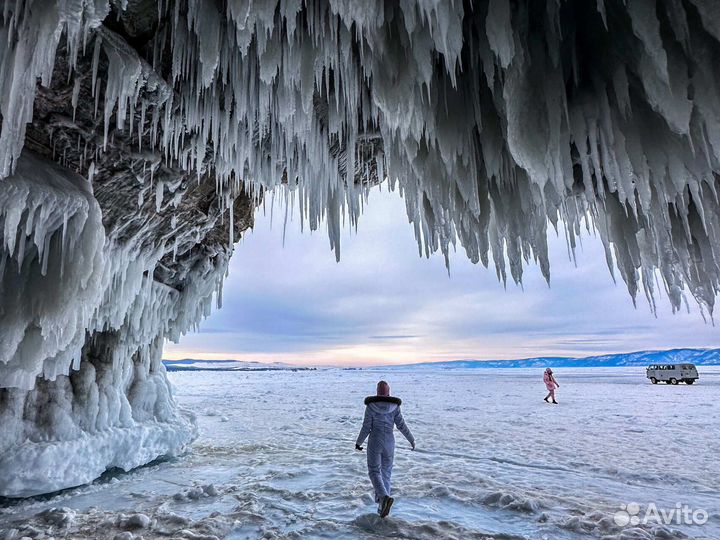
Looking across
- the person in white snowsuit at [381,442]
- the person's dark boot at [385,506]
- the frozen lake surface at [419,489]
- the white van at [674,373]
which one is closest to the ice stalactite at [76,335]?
the frozen lake surface at [419,489]

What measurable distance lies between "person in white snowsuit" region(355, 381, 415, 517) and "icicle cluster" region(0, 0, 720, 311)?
225 centimetres

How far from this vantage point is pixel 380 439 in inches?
202

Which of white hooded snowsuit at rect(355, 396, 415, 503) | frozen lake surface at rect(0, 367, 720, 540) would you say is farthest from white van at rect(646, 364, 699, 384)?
white hooded snowsuit at rect(355, 396, 415, 503)

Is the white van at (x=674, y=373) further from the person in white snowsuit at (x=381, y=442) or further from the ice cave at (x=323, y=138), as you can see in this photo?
the ice cave at (x=323, y=138)

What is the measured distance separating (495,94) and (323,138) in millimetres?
2659

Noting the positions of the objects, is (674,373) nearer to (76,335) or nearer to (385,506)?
(385,506)

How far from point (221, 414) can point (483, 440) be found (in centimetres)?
978

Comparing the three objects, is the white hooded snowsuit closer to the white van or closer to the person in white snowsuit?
the person in white snowsuit

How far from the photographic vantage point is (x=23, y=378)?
5770mm

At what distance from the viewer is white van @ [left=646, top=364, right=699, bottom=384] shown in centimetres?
3003

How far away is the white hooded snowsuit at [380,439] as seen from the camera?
4984 mm

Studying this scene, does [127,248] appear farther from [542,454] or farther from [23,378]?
[542,454]

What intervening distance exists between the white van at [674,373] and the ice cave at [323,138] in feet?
112

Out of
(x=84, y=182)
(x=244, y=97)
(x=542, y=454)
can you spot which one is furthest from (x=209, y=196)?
(x=542, y=454)
